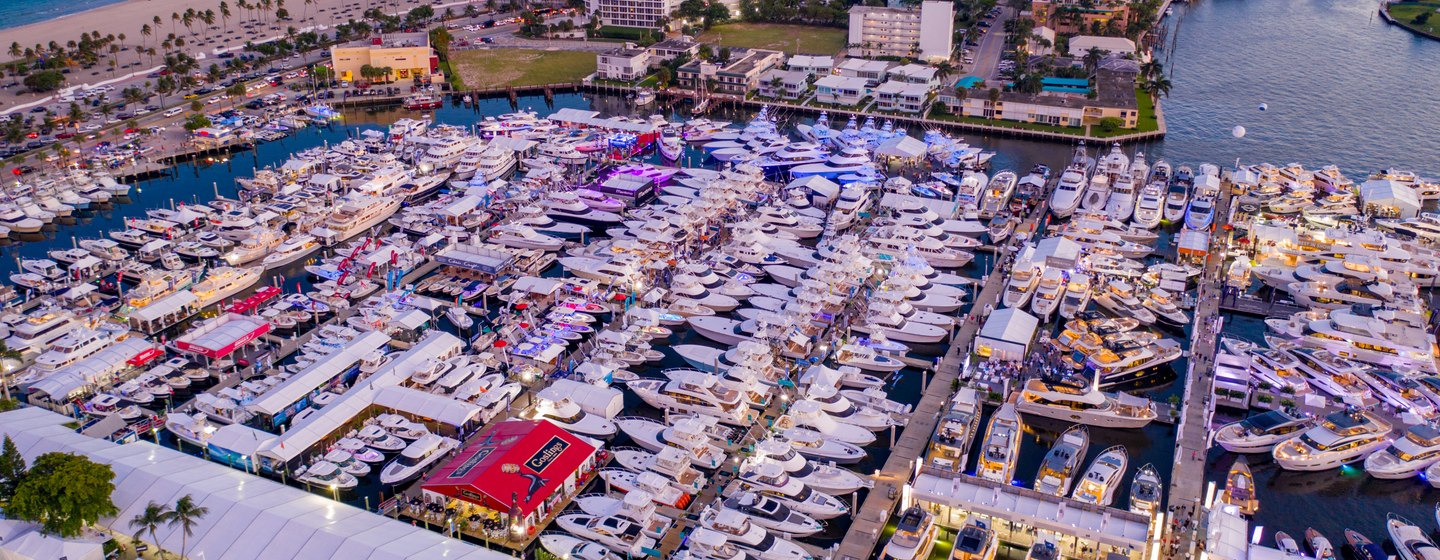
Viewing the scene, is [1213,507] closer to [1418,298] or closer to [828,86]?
[1418,298]

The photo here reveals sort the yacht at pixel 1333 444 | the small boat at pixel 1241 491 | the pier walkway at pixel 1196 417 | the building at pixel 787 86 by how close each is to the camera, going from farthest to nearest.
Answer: the building at pixel 787 86, the yacht at pixel 1333 444, the small boat at pixel 1241 491, the pier walkway at pixel 1196 417

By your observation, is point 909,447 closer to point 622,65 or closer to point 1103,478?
point 1103,478

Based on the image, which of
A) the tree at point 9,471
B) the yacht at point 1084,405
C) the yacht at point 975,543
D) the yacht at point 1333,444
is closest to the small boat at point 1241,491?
the yacht at point 1333,444

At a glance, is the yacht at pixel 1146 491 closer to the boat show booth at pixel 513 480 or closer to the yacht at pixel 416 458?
the boat show booth at pixel 513 480

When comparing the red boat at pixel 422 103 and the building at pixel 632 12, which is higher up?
the building at pixel 632 12

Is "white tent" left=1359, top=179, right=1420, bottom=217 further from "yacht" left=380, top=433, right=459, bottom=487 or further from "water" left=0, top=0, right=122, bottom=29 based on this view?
"water" left=0, top=0, right=122, bottom=29

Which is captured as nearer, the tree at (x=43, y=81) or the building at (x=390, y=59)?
the tree at (x=43, y=81)

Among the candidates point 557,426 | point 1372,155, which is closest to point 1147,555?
point 557,426
